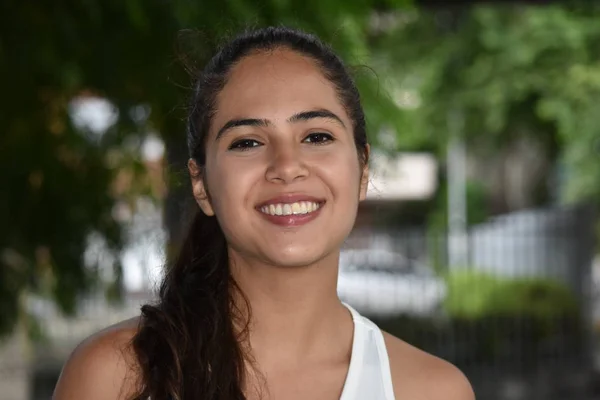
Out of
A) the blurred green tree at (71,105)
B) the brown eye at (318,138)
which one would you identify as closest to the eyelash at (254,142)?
the brown eye at (318,138)

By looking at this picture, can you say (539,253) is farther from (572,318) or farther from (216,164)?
(216,164)

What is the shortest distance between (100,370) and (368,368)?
1.69 feet

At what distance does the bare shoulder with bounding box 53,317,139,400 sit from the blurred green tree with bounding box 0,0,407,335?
5.78ft

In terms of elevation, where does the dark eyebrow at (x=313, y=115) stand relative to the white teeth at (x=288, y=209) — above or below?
above

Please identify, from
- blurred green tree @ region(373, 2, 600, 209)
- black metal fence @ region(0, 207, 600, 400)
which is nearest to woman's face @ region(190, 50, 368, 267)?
black metal fence @ region(0, 207, 600, 400)

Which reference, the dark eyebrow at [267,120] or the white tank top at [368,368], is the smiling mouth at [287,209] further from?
the white tank top at [368,368]

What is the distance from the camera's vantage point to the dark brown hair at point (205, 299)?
1.97 m

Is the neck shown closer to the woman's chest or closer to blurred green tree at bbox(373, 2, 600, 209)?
the woman's chest

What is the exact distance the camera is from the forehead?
6.46 ft

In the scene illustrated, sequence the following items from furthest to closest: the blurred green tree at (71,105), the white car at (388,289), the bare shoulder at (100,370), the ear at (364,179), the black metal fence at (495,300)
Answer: the white car at (388,289)
the black metal fence at (495,300)
the blurred green tree at (71,105)
the ear at (364,179)
the bare shoulder at (100,370)

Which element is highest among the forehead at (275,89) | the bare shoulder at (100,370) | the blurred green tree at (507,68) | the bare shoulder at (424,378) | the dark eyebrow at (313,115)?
the blurred green tree at (507,68)

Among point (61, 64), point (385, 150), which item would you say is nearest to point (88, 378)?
point (61, 64)

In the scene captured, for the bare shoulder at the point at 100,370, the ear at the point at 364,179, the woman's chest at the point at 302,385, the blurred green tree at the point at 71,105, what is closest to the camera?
the bare shoulder at the point at 100,370

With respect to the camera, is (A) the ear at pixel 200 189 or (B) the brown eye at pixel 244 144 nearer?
(B) the brown eye at pixel 244 144
